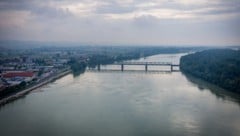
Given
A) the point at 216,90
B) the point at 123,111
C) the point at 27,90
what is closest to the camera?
the point at 123,111

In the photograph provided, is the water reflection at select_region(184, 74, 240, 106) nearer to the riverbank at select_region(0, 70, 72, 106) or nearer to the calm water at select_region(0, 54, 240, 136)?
the calm water at select_region(0, 54, 240, 136)

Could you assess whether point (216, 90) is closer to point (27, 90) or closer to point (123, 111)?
point (123, 111)

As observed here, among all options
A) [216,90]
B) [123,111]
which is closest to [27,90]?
[123,111]

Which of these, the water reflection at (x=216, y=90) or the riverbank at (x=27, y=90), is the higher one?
the riverbank at (x=27, y=90)

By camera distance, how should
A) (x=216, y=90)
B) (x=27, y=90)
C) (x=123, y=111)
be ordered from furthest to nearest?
(x=216, y=90) → (x=27, y=90) → (x=123, y=111)

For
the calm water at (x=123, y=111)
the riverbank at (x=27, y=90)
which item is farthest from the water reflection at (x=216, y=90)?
the riverbank at (x=27, y=90)

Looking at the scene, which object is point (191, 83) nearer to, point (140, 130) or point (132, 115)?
point (132, 115)

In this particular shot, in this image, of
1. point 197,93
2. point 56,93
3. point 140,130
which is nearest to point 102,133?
point 140,130

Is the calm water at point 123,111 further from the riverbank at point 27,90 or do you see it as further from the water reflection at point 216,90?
the riverbank at point 27,90
